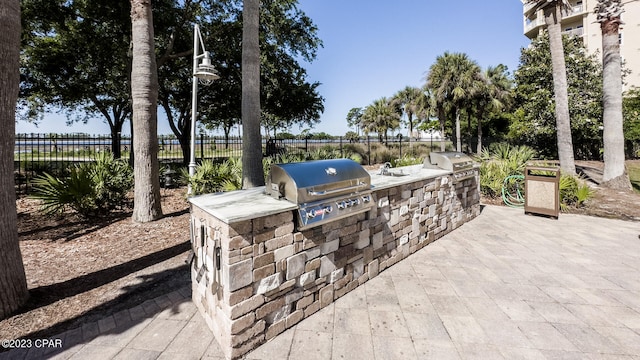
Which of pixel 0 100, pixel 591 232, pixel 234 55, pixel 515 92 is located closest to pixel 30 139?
pixel 234 55

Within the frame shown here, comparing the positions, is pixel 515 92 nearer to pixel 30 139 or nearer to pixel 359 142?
pixel 359 142

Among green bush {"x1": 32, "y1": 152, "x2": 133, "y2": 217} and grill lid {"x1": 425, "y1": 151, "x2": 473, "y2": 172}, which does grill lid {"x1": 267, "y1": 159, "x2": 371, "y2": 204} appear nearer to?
grill lid {"x1": 425, "y1": 151, "x2": 473, "y2": 172}

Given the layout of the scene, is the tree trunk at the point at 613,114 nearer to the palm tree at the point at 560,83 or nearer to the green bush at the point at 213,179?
the palm tree at the point at 560,83

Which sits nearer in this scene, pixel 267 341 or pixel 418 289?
pixel 267 341

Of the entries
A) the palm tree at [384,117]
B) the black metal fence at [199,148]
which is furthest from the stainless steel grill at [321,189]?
the palm tree at [384,117]

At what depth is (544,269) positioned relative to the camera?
341cm

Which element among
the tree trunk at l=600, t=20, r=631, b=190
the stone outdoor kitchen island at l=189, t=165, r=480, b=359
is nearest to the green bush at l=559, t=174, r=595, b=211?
the tree trunk at l=600, t=20, r=631, b=190

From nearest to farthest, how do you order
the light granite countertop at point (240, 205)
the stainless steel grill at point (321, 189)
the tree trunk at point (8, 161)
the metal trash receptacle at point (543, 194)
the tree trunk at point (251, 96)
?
the light granite countertop at point (240, 205) → the stainless steel grill at point (321, 189) → the tree trunk at point (8, 161) → the tree trunk at point (251, 96) → the metal trash receptacle at point (543, 194)

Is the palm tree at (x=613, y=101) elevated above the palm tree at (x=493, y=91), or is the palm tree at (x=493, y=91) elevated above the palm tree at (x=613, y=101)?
the palm tree at (x=493, y=91)

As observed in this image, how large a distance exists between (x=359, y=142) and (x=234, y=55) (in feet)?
30.6

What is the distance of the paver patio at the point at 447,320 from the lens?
207 centimetres

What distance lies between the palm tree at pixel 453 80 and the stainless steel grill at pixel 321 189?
2173cm

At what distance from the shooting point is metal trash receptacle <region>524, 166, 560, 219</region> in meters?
Answer: 5.66

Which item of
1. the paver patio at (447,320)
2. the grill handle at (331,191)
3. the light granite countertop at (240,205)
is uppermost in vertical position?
the grill handle at (331,191)
